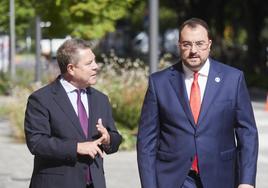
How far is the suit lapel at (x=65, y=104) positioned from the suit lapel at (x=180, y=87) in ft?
1.89

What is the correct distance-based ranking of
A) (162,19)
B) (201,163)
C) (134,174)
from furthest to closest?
(162,19) → (134,174) → (201,163)

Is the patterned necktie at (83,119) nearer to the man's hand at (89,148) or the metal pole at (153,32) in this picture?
the man's hand at (89,148)

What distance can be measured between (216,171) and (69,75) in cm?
99

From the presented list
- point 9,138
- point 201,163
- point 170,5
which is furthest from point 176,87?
point 170,5

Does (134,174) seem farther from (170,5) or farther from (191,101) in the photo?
(170,5)

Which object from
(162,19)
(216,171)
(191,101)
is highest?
(191,101)

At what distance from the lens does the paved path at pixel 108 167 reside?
1094 cm

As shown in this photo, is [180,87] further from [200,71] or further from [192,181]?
[192,181]

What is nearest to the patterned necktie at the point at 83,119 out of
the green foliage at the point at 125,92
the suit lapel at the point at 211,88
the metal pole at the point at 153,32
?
the suit lapel at the point at 211,88

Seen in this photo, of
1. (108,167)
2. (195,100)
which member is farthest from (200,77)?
(108,167)

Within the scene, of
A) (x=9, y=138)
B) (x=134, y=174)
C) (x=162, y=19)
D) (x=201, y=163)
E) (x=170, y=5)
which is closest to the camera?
(x=201, y=163)

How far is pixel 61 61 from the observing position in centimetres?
521

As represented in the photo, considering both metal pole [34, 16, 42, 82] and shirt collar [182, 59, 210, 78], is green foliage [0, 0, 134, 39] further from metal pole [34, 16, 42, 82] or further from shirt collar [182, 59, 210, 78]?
shirt collar [182, 59, 210, 78]

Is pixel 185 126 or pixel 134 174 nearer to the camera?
pixel 185 126
